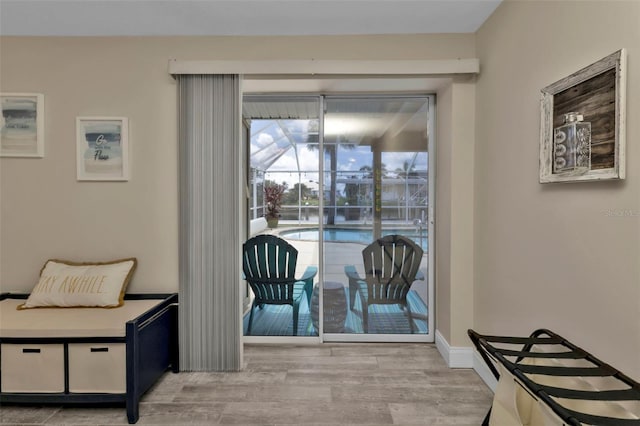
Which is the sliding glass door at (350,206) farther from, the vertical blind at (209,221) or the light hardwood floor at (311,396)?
the vertical blind at (209,221)

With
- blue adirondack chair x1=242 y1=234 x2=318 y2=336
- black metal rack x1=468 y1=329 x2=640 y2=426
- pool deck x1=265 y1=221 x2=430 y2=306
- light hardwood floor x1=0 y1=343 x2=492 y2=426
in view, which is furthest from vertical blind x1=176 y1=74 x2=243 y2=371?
black metal rack x1=468 y1=329 x2=640 y2=426

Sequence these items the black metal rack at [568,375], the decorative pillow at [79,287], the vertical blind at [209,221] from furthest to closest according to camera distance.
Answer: the vertical blind at [209,221] < the decorative pillow at [79,287] < the black metal rack at [568,375]

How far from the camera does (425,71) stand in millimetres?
2604

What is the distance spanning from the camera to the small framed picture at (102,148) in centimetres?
273

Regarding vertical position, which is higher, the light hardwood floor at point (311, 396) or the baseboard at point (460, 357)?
the baseboard at point (460, 357)

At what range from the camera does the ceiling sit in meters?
2.33

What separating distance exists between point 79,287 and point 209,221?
3.32 ft

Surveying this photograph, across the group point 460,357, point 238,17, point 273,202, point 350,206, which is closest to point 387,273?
point 350,206

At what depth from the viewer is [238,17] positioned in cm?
249

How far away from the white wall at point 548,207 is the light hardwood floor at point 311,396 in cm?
53

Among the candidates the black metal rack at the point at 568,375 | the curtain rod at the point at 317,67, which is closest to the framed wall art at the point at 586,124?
the black metal rack at the point at 568,375

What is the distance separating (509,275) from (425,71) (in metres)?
1.55

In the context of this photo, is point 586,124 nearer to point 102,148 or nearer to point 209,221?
point 209,221

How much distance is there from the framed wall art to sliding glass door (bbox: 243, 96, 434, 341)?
1.40 meters
